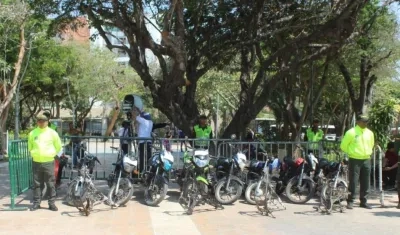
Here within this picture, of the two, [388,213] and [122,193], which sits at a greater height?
[122,193]

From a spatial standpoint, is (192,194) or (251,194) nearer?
(192,194)

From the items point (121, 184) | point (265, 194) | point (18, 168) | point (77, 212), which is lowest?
point (77, 212)

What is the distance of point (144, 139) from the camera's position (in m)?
10.7

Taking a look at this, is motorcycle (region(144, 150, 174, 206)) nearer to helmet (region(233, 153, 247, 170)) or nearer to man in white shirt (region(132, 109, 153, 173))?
man in white shirt (region(132, 109, 153, 173))

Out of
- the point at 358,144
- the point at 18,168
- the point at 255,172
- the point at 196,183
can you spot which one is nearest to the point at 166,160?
the point at 196,183

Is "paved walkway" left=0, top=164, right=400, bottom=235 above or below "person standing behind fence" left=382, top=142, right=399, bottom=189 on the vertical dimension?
below

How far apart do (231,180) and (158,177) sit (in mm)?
1400

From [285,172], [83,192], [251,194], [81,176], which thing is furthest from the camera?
[285,172]

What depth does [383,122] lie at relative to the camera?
A: 38.2ft

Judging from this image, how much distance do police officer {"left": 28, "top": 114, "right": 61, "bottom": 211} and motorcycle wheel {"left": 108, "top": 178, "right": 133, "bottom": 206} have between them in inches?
41.3

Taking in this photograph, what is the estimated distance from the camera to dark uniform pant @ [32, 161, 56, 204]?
9.29 m

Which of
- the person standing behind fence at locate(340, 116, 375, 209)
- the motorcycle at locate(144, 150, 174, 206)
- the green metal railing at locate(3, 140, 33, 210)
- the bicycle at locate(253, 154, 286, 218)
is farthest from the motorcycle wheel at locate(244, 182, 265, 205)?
the green metal railing at locate(3, 140, 33, 210)

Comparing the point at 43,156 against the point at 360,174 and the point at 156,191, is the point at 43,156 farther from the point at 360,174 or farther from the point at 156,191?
the point at 360,174

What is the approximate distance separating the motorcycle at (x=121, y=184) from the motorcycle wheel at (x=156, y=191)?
0.38 meters
